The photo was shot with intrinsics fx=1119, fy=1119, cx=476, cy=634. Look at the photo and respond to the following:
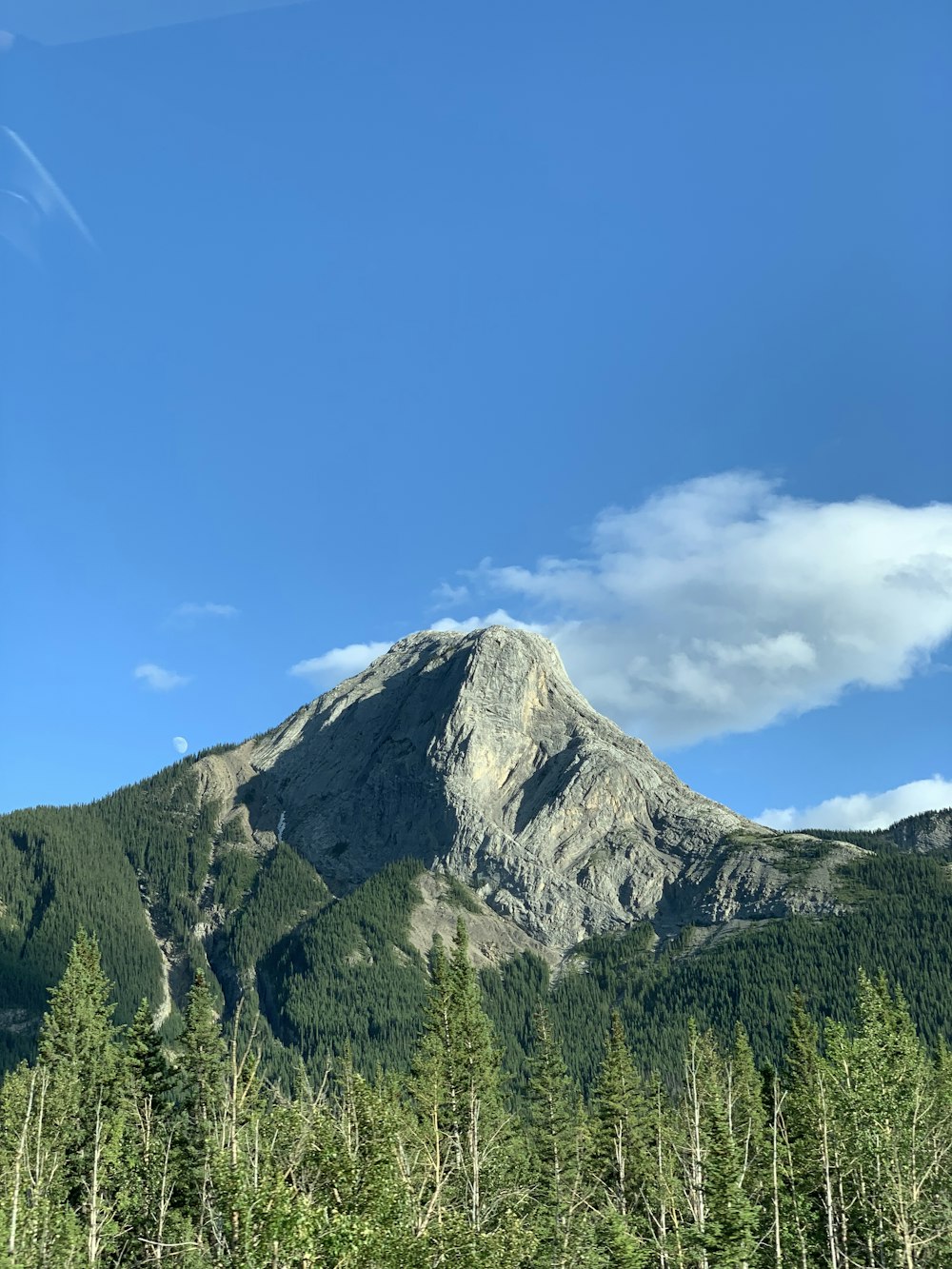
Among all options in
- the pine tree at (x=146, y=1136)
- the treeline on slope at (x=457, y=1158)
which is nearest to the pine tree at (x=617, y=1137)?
the treeline on slope at (x=457, y=1158)

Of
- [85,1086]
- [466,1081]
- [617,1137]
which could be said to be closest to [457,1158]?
[466,1081]

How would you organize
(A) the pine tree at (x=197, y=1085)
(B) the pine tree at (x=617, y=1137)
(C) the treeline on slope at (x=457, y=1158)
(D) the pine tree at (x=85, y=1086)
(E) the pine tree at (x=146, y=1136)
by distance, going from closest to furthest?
1. (C) the treeline on slope at (x=457, y=1158)
2. (E) the pine tree at (x=146, y=1136)
3. (D) the pine tree at (x=85, y=1086)
4. (A) the pine tree at (x=197, y=1085)
5. (B) the pine tree at (x=617, y=1137)

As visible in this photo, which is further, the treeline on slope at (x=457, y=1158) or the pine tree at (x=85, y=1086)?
the pine tree at (x=85, y=1086)

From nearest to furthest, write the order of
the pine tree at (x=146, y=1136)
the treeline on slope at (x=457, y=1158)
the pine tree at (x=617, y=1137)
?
the treeline on slope at (x=457, y=1158) < the pine tree at (x=146, y=1136) < the pine tree at (x=617, y=1137)

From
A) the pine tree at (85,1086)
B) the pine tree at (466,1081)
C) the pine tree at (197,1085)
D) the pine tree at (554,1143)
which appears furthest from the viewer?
the pine tree at (466,1081)

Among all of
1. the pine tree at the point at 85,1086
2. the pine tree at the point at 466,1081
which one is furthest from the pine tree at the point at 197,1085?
the pine tree at the point at 466,1081

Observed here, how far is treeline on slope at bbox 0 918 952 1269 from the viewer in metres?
31.9

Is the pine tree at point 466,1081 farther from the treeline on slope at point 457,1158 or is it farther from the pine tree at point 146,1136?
the pine tree at point 146,1136

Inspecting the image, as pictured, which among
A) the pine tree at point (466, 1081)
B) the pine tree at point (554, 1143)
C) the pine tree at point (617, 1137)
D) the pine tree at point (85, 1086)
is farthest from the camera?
the pine tree at point (617, 1137)

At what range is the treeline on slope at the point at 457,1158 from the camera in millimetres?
31875

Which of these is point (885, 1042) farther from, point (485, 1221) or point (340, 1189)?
point (340, 1189)

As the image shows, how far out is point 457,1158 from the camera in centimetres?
5791

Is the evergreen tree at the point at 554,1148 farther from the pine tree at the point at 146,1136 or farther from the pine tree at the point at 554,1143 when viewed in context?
the pine tree at the point at 146,1136

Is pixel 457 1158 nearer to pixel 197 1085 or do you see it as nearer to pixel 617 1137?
pixel 197 1085
